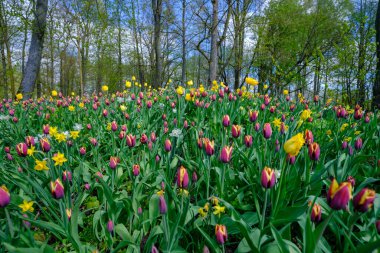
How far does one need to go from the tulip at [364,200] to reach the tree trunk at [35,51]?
8.97m

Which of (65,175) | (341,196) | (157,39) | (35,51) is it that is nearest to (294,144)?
(341,196)

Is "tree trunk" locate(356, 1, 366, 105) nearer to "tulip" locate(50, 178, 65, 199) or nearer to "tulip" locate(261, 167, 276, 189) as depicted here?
"tulip" locate(261, 167, 276, 189)

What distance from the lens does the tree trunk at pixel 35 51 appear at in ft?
25.6

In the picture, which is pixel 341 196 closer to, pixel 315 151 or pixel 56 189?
pixel 315 151

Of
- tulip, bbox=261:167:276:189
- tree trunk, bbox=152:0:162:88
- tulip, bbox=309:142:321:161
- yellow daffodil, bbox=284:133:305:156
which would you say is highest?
tree trunk, bbox=152:0:162:88

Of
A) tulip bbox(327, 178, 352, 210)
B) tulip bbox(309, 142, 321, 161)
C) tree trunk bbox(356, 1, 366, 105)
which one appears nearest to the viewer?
tulip bbox(327, 178, 352, 210)

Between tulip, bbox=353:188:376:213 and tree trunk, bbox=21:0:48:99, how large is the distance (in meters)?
8.97

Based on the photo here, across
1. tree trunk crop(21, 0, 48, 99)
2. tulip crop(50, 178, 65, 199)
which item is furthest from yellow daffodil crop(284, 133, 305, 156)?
tree trunk crop(21, 0, 48, 99)

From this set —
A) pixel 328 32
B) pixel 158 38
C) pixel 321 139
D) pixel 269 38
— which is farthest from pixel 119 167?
pixel 328 32

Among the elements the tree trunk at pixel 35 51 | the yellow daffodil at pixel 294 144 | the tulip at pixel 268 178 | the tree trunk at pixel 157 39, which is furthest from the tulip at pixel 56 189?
the tree trunk at pixel 157 39

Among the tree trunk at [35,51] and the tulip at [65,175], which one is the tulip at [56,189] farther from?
the tree trunk at [35,51]

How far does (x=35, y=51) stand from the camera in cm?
801

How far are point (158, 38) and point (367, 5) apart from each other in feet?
38.3

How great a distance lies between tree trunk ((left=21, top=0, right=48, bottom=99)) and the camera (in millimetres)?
7816
